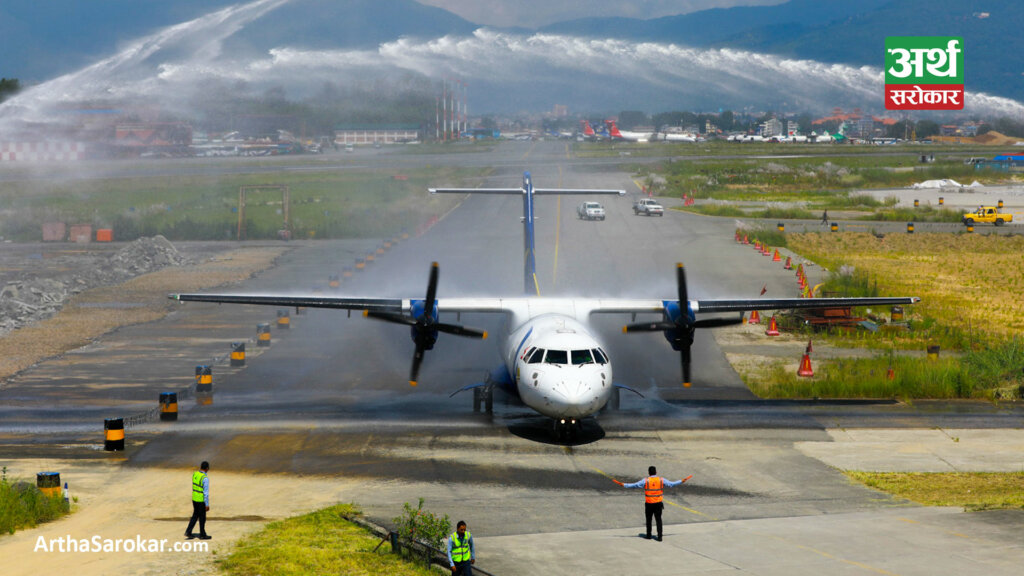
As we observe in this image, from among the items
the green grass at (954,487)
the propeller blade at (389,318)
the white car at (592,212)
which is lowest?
the green grass at (954,487)

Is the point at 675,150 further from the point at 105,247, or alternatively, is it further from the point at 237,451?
the point at 237,451

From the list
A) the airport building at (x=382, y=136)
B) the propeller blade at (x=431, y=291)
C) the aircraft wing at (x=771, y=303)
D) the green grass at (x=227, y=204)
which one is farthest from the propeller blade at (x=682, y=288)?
the airport building at (x=382, y=136)

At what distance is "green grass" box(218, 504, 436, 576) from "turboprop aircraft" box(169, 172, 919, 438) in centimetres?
798

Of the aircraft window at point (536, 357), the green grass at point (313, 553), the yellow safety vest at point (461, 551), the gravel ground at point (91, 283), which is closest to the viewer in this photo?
the yellow safety vest at point (461, 551)

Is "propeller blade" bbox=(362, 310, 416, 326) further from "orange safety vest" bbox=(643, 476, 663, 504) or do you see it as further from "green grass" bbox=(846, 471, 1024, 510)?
"green grass" bbox=(846, 471, 1024, 510)

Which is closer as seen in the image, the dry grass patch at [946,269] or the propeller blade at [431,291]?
the propeller blade at [431,291]

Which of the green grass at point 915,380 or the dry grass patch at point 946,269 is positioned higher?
the dry grass patch at point 946,269

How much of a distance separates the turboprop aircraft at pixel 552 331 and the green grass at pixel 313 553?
798cm

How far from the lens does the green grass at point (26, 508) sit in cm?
2028

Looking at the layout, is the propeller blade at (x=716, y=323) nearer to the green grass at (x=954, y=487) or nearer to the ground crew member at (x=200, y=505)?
the green grass at (x=954, y=487)

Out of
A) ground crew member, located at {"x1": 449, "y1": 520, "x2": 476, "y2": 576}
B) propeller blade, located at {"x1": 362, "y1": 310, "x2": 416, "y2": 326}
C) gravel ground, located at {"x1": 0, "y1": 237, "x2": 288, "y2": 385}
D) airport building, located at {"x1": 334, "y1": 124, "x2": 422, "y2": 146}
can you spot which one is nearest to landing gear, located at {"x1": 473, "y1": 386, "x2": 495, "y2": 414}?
propeller blade, located at {"x1": 362, "y1": 310, "x2": 416, "y2": 326}

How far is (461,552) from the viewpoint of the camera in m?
17.2

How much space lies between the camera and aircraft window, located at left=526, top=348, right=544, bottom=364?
27.9 meters

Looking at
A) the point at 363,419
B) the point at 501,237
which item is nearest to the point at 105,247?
the point at 501,237
